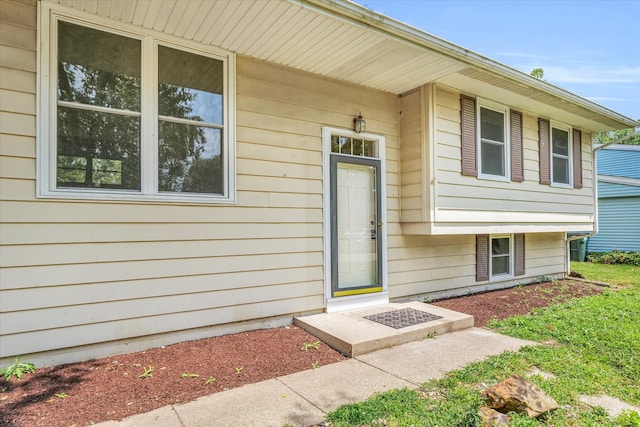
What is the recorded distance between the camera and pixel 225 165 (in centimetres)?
375

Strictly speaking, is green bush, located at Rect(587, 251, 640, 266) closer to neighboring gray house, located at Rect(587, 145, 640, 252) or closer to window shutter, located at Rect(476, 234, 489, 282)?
neighboring gray house, located at Rect(587, 145, 640, 252)

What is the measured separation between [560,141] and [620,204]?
7.90 meters

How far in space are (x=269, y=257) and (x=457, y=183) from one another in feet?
9.79

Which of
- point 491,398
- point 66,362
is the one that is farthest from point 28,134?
point 491,398

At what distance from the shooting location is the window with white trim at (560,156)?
22.8ft

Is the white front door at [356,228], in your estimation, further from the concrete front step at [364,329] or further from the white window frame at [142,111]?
the white window frame at [142,111]

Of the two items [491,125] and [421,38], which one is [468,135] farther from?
[421,38]

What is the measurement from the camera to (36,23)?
9.48 ft

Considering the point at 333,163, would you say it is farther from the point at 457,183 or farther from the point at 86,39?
the point at 86,39

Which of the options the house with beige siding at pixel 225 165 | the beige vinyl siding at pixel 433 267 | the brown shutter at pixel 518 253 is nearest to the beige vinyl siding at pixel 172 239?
the house with beige siding at pixel 225 165

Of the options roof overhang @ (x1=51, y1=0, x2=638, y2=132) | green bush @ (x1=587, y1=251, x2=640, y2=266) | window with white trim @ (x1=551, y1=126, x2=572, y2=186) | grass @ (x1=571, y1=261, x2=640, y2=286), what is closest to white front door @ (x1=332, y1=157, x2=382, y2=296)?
roof overhang @ (x1=51, y1=0, x2=638, y2=132)

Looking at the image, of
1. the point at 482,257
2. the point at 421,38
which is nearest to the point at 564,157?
the point at 482,257

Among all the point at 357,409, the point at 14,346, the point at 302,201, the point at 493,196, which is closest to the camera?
the point at 357,409

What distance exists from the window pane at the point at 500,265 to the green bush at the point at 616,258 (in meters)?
7.07
